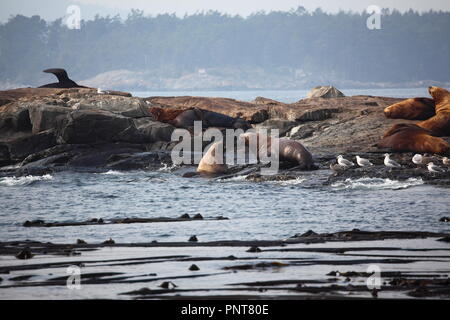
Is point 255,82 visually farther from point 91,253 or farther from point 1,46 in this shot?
point 91,253

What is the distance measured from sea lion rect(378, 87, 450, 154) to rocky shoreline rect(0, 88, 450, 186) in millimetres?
382

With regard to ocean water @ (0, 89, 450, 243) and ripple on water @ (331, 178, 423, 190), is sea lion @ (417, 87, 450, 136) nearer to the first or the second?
ocean water @ (0, 89, 450, 243)

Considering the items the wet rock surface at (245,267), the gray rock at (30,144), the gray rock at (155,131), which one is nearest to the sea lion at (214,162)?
the gray rock at (155,131)

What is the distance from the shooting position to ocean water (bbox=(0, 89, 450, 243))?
1459cm

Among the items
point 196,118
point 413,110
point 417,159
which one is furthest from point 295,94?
point 417,159

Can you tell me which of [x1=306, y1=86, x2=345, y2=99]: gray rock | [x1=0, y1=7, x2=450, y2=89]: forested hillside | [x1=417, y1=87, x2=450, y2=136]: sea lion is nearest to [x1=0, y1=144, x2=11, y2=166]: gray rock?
[x1=417, y1=87, x2=450, y2=136]: sea lion

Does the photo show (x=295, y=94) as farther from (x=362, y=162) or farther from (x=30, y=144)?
(x=362, y=162)

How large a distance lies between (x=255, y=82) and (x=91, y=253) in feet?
579

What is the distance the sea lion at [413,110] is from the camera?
26047mm

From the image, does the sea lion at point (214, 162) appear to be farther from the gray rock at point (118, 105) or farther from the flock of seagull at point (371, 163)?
Result: the gray rock at point (118, 105)

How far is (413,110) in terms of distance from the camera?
26125mm

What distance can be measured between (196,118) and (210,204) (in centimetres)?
982

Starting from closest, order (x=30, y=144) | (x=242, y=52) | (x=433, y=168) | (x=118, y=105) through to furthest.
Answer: (x=433, y=168) → (x=30, y=144) → (x=118, y=105) → (x=242, y=52)

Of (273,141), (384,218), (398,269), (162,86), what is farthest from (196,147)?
(162,86)
